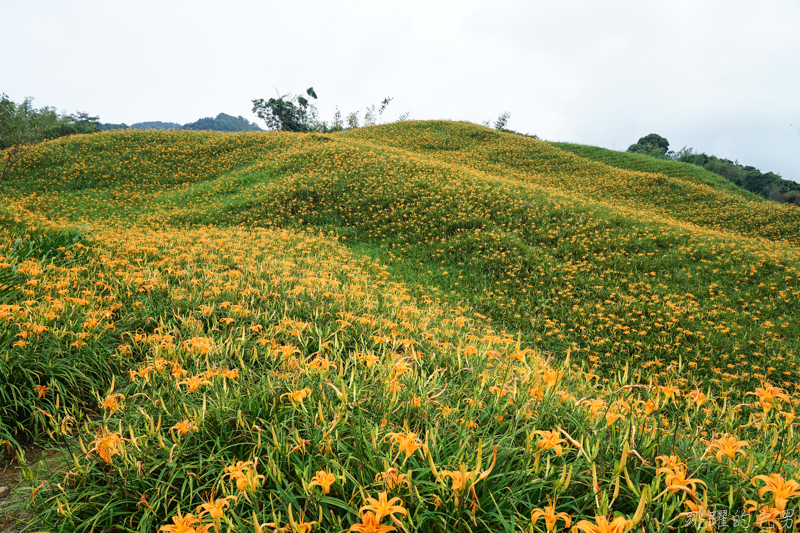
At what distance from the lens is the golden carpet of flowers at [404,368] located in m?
1.42

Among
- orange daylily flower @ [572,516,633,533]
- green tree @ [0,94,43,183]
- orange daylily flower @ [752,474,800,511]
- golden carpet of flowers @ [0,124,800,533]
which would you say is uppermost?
green tree @ [0,94,43,183]

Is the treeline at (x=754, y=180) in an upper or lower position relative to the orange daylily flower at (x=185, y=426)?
upper

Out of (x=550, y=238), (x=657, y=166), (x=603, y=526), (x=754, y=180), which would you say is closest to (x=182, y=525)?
(x=603, y=526)

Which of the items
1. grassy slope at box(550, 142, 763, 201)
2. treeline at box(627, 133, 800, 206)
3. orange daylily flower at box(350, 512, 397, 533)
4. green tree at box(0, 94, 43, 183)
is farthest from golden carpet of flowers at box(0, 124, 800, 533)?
treeline at box(627, 133, 800, 206)

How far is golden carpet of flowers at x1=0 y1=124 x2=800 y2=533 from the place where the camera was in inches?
55.7

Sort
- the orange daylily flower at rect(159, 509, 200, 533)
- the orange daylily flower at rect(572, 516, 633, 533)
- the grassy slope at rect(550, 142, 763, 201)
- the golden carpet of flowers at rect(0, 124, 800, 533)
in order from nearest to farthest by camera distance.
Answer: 1. the orange daylily flower at rect(572, 516, 633, 533)
2. the orange daylily flower at rect(159, 509, 200, 533)
3. the golden carpet of flowers at rect(0, 124, 800, 533)
4. the grassy slope at rect(550, 142, 763, 201)

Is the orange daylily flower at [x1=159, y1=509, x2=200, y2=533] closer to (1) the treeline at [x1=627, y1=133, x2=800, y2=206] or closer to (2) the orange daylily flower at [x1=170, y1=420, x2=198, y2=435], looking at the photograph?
(2) the orange daylily flower at [x1=170, y1=420, x2=198, y2=435]

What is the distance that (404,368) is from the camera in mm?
1805

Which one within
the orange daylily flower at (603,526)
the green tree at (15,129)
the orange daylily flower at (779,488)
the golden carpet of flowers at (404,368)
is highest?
the green tree at (15,129)

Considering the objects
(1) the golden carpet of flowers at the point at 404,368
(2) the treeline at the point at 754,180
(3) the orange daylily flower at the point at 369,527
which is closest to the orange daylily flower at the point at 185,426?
(1) the golden carpet of flowers at the point at 404,368

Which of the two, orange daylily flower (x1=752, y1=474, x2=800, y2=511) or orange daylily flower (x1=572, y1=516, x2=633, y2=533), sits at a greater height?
orange daylily flower (x1=752, y1=474, x2=800, y2=511)

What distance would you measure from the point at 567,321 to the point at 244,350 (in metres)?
5.96

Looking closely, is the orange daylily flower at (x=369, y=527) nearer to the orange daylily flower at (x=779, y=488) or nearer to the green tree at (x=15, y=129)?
the orange daylily flower at (x=779, y=488)

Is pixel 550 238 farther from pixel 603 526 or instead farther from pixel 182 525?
pixel 182 525
